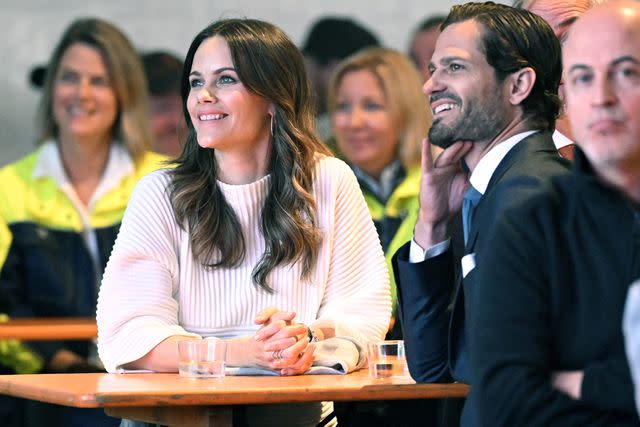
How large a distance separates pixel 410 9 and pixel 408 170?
1342 millimetres

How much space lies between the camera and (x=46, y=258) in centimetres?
549

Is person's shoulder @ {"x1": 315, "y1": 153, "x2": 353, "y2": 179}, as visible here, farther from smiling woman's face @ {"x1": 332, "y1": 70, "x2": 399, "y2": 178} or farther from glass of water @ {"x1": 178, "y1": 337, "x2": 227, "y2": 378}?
smiling woman's face @ {"x1": 332, "y1": 70, "x2": 399, "y2": 178}

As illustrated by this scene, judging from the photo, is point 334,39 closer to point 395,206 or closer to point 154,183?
point 395,206

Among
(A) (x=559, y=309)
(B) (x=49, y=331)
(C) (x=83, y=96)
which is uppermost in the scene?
(C) (x=83, y=96)

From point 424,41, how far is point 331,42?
479 mm

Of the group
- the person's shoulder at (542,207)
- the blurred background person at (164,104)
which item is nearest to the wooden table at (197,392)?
the person's shoulder at (542,207)

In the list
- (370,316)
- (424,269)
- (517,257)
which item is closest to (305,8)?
(370,316)

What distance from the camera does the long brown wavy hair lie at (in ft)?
11.8

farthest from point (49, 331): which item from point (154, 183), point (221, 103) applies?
point (221, 103)

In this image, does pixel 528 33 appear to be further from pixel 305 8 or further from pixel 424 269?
pixel 305 8

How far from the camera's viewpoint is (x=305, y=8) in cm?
700

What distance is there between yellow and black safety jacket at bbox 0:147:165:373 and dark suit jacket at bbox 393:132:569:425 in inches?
104

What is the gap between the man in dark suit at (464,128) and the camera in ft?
10.2

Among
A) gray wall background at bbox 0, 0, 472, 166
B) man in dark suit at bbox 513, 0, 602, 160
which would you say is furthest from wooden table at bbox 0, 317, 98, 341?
man in dark suit at bbox 513, 0, 602, 160
